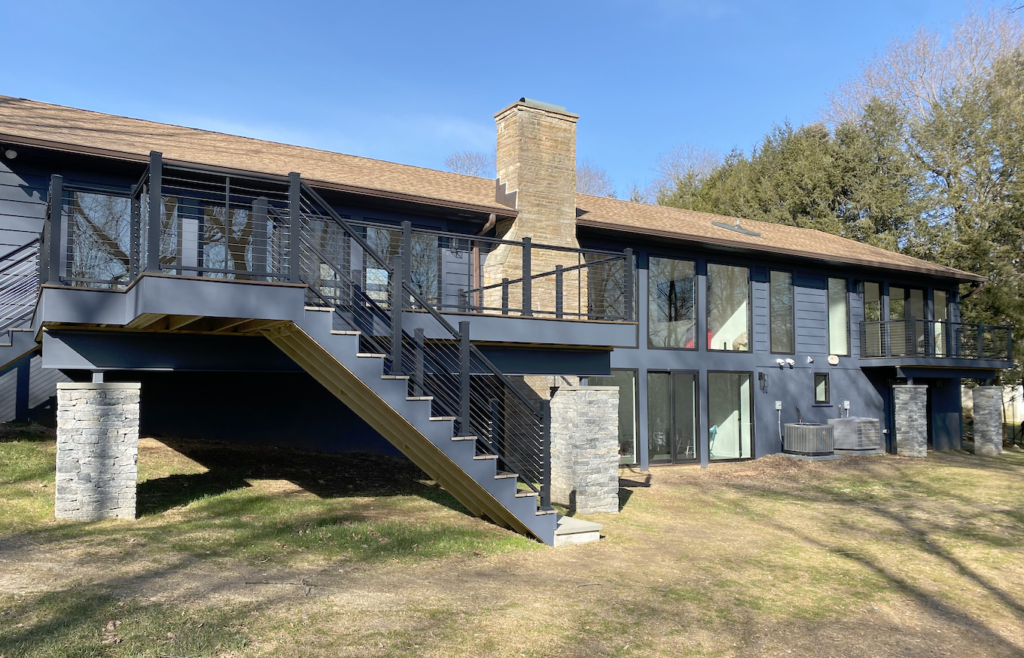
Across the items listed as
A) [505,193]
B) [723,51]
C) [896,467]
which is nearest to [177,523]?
[505,193]

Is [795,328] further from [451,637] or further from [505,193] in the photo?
[451,637]

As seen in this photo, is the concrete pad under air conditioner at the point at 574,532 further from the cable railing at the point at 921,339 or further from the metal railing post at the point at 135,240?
the cable railing at the point at 921,339

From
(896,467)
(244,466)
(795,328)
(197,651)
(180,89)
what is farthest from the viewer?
(180,89)

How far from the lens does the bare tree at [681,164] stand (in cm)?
4384

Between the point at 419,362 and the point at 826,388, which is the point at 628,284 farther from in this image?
the point at 826,388

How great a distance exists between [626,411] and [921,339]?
11732mm

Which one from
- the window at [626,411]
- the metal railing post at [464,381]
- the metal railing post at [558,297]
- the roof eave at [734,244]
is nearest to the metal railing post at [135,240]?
the metal railing post at [464,381]

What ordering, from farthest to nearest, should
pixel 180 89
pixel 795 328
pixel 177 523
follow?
pixel 180 89 → pixel 795 328 → pixel 177 523

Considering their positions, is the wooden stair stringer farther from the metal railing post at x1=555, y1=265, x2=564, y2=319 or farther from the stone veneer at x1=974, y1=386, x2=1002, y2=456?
the stone veneer at x1=974, y1=386, x2=1002, y2=456

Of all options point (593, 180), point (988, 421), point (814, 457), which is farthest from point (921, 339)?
point (593, 180)

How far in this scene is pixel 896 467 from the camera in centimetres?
1827

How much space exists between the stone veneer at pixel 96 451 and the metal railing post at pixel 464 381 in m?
3.92

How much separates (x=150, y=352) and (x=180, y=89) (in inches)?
814

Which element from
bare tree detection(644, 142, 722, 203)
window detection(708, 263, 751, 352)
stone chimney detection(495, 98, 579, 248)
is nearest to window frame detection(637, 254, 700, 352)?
window detection(708, 263, 751, 352)
